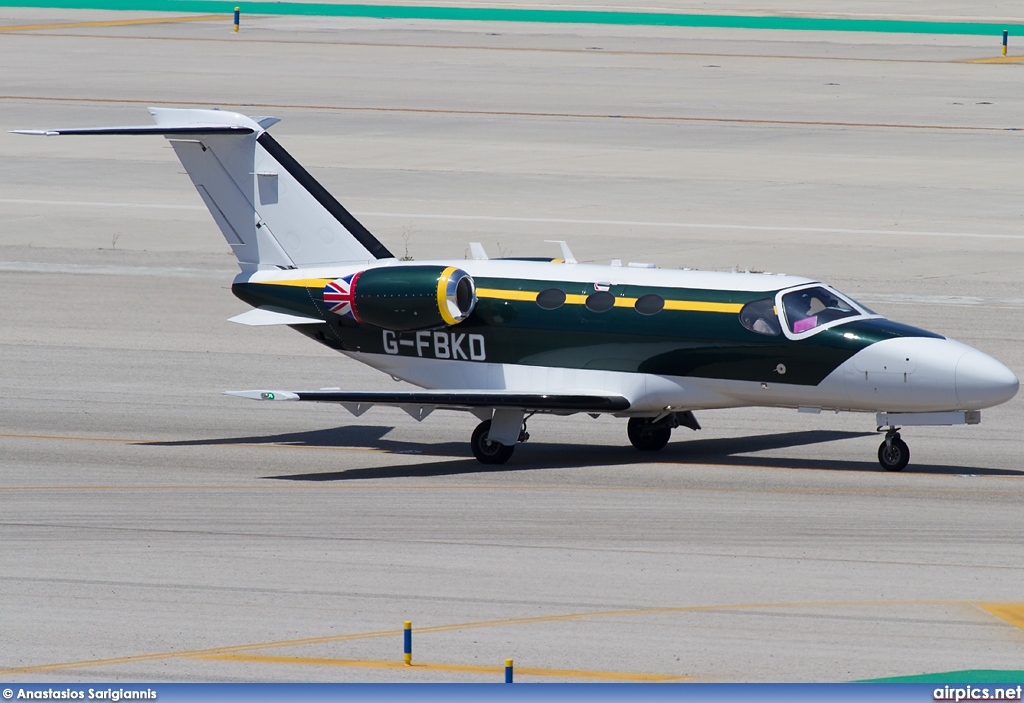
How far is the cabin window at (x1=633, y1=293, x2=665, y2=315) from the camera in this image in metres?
22.4

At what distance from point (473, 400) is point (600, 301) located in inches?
87.5

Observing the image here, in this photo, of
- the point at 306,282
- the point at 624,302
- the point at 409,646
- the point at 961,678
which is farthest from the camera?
the point at 306,282

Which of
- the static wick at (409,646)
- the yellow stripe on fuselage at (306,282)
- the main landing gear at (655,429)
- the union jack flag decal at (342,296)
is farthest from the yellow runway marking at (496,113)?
the static wick at (409,646)

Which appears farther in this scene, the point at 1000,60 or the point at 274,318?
the point at 1000,60

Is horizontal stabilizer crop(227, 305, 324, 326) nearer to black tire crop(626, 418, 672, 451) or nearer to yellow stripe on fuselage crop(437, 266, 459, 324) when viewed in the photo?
yellow stripe on fuselage crop(437, 266, 459, 324)

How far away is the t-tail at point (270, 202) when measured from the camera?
2467cm

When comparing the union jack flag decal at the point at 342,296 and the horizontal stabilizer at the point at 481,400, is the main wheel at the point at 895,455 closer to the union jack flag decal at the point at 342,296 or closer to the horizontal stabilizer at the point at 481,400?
the horizontal stabilizer at the point at 481,400

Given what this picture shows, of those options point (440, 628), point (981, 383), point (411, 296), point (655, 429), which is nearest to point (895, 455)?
point (981, 383)

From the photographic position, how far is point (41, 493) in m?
21.0

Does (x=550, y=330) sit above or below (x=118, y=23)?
below

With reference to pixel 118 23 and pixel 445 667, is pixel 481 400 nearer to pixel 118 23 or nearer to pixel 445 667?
pixel 445 667

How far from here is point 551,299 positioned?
75.3 feet

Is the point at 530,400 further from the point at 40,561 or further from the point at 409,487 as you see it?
the point at 40,561

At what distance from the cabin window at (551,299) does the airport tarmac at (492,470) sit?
7.17 feet
